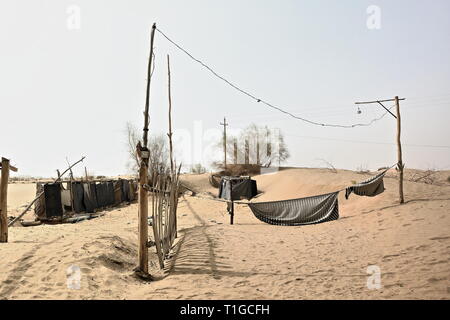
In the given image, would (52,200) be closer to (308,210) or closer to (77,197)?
(77,197)

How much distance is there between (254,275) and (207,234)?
3703 millimetres

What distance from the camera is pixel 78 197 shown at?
47.2ft

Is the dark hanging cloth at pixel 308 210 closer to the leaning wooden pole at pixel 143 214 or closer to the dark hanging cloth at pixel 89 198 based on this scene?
the leaning wooden pole at pixel 143 214

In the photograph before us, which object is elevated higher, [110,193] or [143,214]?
[143,214]

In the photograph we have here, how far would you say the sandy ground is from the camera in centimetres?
425

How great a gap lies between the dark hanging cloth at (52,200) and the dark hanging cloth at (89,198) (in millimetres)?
2254

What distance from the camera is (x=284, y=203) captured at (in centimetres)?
1085

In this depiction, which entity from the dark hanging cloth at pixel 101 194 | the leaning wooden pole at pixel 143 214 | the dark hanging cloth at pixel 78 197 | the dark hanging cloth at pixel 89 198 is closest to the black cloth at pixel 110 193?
the dark hanging cloth at pixel 101 194

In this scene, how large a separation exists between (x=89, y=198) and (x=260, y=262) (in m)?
11.4

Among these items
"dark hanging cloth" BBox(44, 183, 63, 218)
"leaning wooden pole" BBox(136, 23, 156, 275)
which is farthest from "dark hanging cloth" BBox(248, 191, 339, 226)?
"dark hanging cloth" BBox(44, 183, 63, 218)

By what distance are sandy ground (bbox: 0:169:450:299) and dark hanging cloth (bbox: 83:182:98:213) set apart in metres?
7.28

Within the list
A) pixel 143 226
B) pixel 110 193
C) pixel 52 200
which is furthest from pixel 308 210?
pixel 110 193

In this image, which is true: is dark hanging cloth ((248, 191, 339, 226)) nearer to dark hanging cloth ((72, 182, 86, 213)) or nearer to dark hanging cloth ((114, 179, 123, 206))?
dark hanging cloth ((72, 182, 86, 213))
